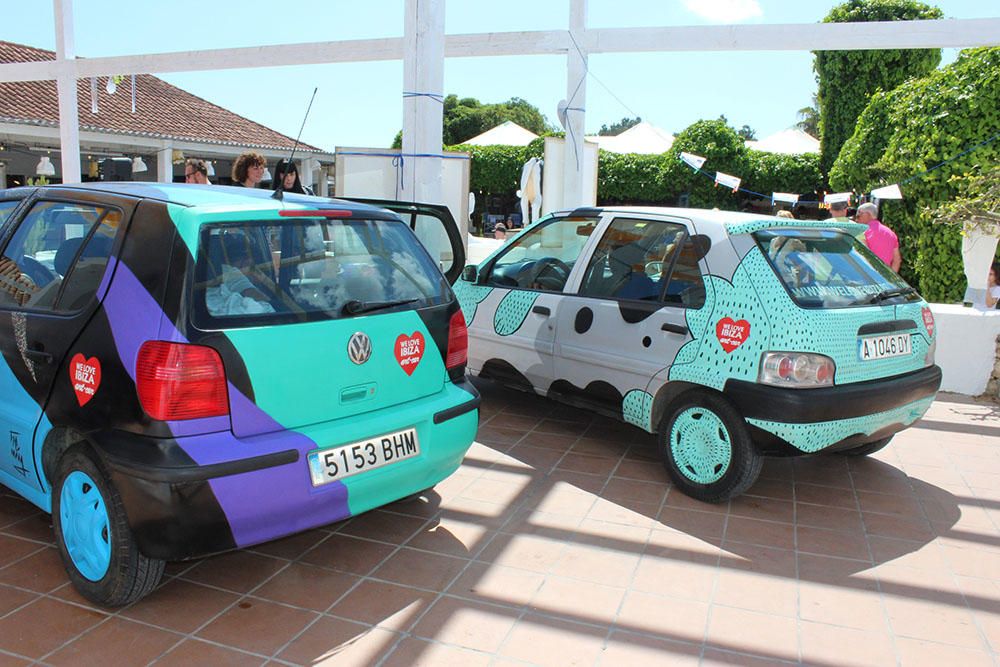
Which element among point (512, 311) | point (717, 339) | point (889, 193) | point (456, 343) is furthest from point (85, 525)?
point (889, 193)

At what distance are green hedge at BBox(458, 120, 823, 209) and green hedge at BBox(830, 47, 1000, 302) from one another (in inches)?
553

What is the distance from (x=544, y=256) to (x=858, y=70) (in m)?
20.1

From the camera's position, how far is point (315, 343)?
10.0 feet

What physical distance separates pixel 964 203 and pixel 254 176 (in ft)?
20.0

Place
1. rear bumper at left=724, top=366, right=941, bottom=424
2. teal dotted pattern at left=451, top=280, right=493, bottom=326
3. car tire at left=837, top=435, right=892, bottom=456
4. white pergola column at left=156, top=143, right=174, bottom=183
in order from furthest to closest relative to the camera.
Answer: white pergola column at left=156, top=143, right=174, bottom=183, teal dotted pattern at left=451, top=280, right=493, bottom=326, car tire at left=837, top=435, right=892, bottom=456, rear bumper at left=724, top=366, right=941, bottom=424

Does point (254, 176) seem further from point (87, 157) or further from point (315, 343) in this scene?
point (87, 157)

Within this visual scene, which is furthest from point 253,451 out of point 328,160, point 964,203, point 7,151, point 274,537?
point 328,160

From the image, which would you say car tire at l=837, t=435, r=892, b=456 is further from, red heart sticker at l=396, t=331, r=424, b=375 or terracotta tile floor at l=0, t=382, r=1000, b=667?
red heart sticker at l=396, t=331, r=424, b=375

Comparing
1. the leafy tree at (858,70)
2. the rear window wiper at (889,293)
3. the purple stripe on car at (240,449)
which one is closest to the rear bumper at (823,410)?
the rear window wiper at (889,293)

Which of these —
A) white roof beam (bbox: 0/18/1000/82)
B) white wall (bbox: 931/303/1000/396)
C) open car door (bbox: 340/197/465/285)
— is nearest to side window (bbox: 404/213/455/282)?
open car door (bbox: 340/197/465/285)

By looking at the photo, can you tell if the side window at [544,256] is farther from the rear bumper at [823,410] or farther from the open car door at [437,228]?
the rear bumper at [823,410]

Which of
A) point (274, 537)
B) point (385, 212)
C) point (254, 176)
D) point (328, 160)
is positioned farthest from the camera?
point (328, 160)

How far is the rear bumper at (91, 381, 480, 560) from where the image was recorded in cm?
272

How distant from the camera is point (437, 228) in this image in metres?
6.97
